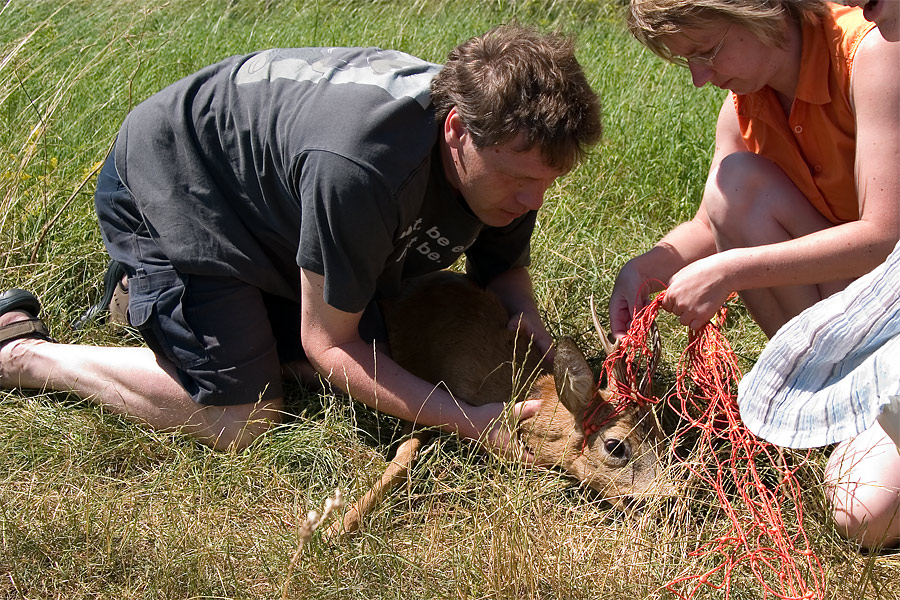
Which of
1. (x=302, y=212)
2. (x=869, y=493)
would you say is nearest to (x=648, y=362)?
(x=869, y=493)

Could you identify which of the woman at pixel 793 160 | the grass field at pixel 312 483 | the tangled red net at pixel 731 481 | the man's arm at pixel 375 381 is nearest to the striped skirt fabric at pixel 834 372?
the tangled red net at pixel 731 481

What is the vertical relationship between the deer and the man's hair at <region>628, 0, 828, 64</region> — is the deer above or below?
below

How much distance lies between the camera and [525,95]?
292 cm

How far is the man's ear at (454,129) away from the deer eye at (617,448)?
3.83 feet

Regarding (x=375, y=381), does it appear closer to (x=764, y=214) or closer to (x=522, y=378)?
(x=522, y=378)

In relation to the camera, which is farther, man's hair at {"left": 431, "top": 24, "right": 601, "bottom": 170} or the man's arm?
the man's arm

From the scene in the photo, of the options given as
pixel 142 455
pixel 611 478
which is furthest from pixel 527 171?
pixel 142 455

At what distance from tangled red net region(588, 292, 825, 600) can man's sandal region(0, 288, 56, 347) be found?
7.84 ft

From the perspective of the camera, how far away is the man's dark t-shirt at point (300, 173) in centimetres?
303

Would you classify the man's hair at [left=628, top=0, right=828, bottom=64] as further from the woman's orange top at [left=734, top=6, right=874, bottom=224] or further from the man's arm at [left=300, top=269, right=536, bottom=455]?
the man's arm at [left=300, top=269, right=536, bottom=455]

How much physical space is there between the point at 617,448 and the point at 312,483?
1.10 metres

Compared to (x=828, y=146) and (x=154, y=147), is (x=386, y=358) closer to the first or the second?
(x=154, y=147)

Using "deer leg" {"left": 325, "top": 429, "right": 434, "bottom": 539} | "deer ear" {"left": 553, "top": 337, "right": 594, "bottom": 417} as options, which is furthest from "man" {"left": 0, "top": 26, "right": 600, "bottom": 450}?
"deer ear" {"left": 553, "top": 337, "right": 594, "bottom": 417}

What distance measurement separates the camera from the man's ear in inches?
120
